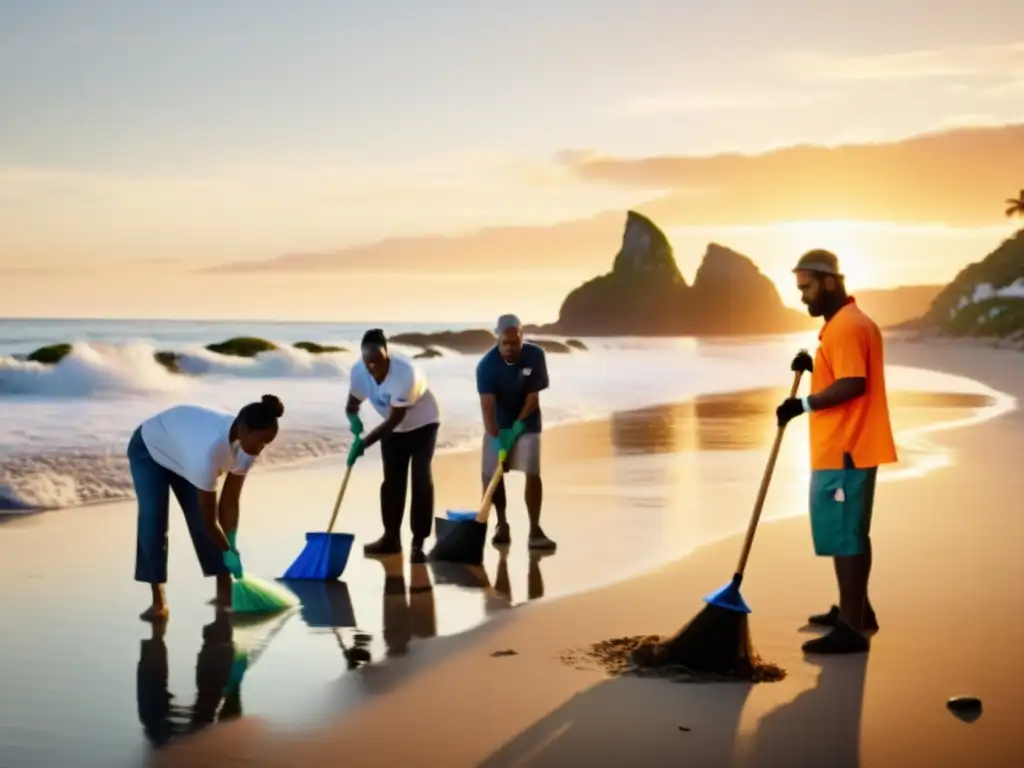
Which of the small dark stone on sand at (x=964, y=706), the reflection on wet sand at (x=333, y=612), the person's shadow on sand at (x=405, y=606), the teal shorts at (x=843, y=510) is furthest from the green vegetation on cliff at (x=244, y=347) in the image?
the small dark stone on sand at (x=964, y=706)

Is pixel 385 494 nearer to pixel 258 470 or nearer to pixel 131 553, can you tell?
pixel 131 553

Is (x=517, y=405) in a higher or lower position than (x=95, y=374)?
higher

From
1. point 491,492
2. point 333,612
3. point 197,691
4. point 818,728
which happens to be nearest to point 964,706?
point 818,728

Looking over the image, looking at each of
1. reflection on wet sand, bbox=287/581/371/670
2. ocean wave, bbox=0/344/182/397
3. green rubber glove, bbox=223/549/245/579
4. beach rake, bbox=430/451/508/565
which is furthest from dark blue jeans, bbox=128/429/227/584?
ocean wave, bbox=0/344/182/397

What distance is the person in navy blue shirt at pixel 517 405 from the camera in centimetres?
953

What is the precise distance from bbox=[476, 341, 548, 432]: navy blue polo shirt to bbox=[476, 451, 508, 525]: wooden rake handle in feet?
1.12

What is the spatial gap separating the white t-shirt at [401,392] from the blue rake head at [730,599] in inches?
135

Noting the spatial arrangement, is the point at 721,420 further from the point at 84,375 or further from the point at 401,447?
the point at 84,375

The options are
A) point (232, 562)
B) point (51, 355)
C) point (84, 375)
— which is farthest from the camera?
point (51, 355)

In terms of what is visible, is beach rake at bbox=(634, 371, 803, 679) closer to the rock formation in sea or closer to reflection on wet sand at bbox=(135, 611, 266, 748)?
reflection on wet sand at bbox=(135, 611, 266, 748)

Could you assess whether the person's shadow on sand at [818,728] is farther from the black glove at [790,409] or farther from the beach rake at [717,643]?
the black glove at [790,409]

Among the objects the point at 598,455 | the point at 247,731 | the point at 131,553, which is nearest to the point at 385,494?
the point at 131,553

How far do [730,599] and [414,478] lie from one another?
367 cm

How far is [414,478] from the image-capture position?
9.23 m
